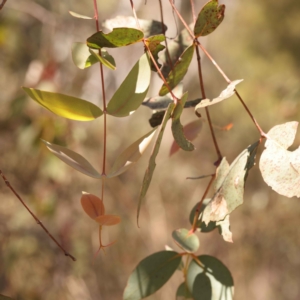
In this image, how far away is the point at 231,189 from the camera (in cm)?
34

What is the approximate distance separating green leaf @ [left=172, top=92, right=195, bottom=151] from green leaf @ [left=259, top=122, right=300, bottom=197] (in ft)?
0.20

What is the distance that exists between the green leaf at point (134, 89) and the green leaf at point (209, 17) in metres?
0.06

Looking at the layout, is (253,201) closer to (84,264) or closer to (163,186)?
(163,186)

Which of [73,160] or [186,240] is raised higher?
[73,160]

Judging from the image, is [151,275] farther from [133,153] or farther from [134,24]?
[134,24]

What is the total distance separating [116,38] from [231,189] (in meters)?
0.15

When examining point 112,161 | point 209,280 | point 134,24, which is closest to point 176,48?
point 134,24

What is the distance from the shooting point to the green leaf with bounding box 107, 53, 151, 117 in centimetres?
35

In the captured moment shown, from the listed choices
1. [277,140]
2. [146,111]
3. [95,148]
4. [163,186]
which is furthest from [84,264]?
[146,111]

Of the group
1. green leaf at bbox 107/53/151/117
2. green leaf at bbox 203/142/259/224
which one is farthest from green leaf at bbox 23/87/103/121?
green leaf at bbox 203/142/259/224

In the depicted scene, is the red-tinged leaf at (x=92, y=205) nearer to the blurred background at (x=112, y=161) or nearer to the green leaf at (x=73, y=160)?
the green leaf at (x=73, y=160)

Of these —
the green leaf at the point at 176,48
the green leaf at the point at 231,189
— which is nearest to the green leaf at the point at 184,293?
the green leaf at the point at 231,189

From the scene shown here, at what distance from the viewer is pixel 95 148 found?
5.80 feet

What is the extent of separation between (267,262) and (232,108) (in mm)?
958
